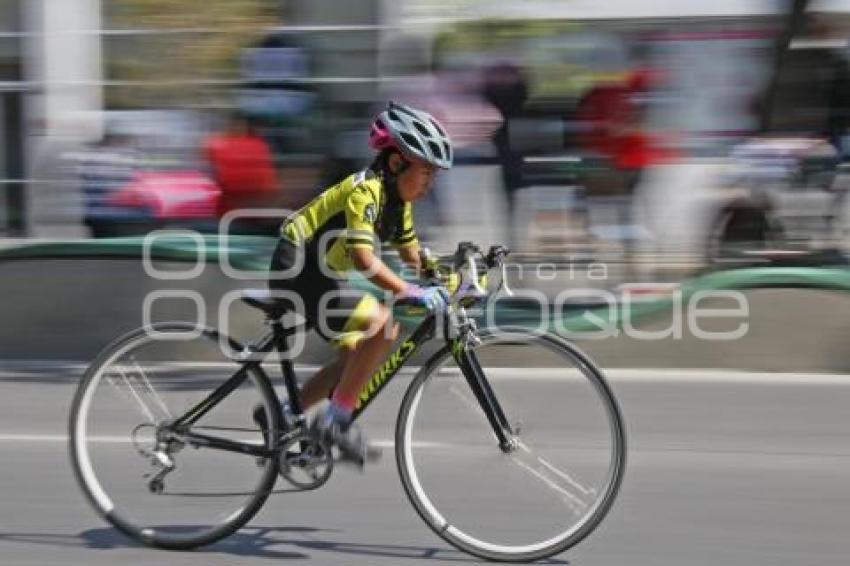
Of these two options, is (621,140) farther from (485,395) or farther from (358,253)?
(358,253)

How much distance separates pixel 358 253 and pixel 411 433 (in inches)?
27.0

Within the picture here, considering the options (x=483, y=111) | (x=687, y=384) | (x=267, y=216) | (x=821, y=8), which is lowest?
(x=687, y=384)

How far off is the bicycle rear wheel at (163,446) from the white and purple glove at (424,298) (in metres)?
0.64

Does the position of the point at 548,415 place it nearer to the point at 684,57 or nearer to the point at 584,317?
the point at 584,317

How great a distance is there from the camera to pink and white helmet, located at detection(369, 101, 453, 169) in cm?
493

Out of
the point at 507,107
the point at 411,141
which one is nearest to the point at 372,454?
the point at 411,141

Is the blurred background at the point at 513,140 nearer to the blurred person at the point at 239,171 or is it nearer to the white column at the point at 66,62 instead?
the blurred person at the point at 239,171

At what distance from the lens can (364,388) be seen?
508 centimetres

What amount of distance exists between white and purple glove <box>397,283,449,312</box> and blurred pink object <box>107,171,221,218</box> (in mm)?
5063

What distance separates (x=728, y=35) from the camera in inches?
495

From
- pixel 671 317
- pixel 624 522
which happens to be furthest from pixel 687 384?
pixel 624 522

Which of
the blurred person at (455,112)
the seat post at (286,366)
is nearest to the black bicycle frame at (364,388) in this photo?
the seat post at (286,366)

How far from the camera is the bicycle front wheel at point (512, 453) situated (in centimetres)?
495

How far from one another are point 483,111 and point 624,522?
16.6 feet
